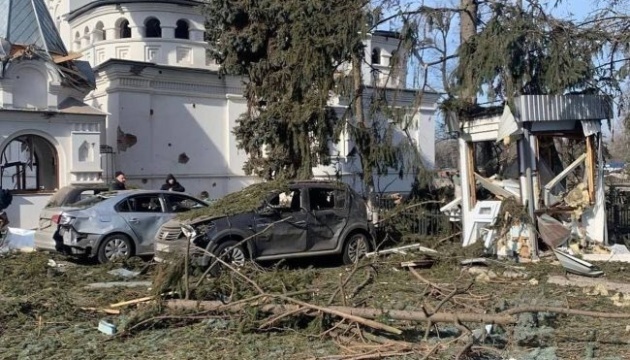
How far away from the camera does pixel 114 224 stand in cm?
1386

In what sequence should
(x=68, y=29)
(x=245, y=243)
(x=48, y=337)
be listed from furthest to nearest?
(x=68, y=29)
(x=245, y=243)
(x=48, y=337)

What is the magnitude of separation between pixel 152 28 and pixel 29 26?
8.65 meters

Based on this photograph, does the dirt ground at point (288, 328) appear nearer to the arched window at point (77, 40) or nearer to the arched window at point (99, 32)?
the arched window at point (99, 32)

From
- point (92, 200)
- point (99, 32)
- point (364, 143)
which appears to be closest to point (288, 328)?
point (92, 200)

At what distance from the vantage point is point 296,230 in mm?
12930

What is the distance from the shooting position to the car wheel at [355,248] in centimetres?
1348

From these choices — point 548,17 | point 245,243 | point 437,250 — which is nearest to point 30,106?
point 245,243

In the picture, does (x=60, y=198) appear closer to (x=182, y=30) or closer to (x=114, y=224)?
(x=114, y=224)

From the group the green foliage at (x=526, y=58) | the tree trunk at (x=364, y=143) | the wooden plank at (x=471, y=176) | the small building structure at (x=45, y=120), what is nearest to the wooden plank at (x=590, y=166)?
the green foliage at (x=526, y=58)

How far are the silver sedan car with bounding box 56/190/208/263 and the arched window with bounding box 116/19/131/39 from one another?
20.3 metres

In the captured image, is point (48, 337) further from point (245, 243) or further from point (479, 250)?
point (479, 250)

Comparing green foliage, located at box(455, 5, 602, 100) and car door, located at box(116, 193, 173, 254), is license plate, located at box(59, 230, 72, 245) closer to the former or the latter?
car door, located at box(116, 193, 173, 254)

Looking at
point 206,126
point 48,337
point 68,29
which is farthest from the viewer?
point 68,29

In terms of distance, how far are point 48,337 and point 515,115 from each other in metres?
9.44
